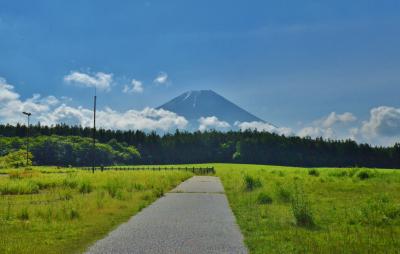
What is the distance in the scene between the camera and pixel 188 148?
541ft

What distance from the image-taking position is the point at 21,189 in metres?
25.8

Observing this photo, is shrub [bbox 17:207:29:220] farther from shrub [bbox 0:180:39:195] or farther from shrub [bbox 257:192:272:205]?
shrub [bbox 0:180:39:195]

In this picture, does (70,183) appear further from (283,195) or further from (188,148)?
(188,148)

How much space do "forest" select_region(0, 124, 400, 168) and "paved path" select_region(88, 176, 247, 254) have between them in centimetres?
12109

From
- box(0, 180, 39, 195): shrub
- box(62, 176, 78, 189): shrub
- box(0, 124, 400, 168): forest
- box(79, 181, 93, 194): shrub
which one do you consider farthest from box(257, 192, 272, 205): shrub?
box(0, 124, 400, 168): forest

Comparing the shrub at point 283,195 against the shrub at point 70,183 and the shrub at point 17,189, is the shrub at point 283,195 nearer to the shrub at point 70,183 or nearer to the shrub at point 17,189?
the shrub at point 70,183

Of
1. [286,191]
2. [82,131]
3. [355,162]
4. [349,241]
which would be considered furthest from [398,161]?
[349,241]

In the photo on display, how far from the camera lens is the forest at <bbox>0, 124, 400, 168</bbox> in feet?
441

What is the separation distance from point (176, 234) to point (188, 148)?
154 m

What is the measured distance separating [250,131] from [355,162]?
158 feet

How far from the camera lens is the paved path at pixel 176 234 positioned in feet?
30.3

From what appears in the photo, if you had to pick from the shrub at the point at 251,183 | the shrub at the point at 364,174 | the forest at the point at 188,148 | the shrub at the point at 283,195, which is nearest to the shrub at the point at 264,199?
the shrub at the point at 283,195

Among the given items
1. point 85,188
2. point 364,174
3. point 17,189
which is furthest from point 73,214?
point 364,174

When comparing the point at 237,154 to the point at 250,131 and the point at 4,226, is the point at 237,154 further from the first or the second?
the point at 4,226
